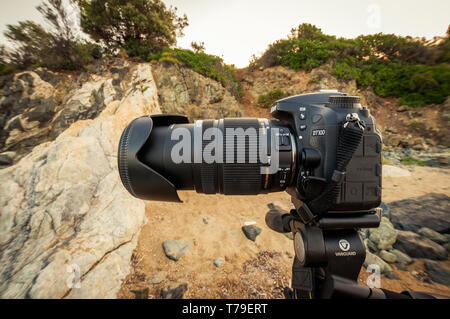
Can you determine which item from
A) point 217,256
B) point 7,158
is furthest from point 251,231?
point 7,158

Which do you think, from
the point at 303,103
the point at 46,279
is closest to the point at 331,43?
the point at 303,103

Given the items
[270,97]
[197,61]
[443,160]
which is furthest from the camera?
[270,97]

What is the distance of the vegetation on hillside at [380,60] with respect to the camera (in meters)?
8.01

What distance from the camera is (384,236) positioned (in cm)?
239

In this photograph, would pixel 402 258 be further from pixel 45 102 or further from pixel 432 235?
pixel 45 102

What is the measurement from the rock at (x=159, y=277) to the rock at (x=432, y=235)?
363 centimetres

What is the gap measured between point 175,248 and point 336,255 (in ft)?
6.42

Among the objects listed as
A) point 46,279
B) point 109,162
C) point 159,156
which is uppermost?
point 159,156

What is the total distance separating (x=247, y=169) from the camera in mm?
1228

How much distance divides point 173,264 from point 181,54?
582 centimetres

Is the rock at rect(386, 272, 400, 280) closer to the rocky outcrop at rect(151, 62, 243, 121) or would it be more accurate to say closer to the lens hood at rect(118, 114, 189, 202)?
the lens hood at rect(118, 114, 189, 202)

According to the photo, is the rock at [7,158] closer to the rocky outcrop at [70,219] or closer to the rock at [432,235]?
the rocky outcrop at [70,219]

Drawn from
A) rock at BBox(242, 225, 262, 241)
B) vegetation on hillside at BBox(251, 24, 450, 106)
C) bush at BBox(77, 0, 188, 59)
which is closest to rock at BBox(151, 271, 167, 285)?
rock at BBox(242, 225, 262, 241)
